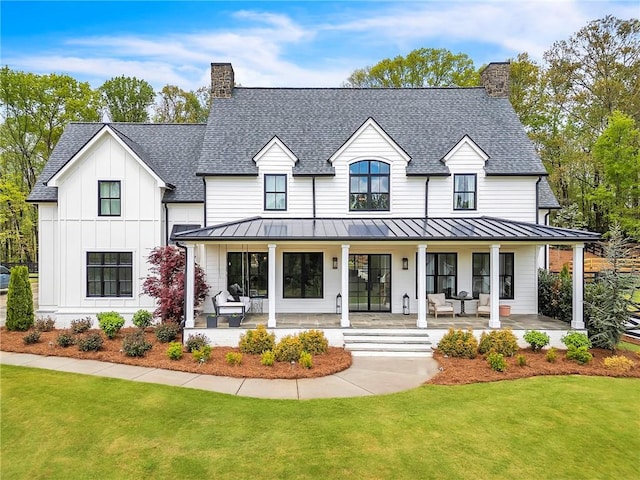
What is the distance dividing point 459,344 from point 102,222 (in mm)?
14557

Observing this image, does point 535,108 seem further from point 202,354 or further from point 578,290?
point 202,354

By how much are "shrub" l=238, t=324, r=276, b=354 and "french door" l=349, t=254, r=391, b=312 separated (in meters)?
4.79

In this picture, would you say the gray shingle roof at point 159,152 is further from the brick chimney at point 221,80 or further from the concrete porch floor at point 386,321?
the concrete porch floor at point 386,321

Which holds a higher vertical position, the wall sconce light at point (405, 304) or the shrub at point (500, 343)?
the wall sconce light at point (405, 304)

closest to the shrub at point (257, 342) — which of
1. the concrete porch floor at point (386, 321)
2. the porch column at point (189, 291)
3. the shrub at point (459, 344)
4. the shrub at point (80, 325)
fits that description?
the concrete porch floor at point (386, 321)

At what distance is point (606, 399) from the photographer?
859 cm

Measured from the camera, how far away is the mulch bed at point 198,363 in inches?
398

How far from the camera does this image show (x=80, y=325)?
13.9m

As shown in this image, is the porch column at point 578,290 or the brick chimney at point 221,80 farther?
the brick chimney at point 221,80

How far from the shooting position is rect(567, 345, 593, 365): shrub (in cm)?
1088

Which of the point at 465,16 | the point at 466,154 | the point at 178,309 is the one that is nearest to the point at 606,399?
the point at 466,154

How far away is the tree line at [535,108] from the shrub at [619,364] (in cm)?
2470

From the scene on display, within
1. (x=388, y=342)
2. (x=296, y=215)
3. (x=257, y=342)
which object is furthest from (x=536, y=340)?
(x=296, y=215)

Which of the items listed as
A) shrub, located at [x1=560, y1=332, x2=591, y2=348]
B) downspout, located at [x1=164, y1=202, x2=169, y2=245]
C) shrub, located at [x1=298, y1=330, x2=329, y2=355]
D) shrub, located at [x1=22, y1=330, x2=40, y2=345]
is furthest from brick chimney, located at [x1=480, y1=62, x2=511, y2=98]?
shrub, located at [x1=22, y1=330, x2=40, y2=345]
